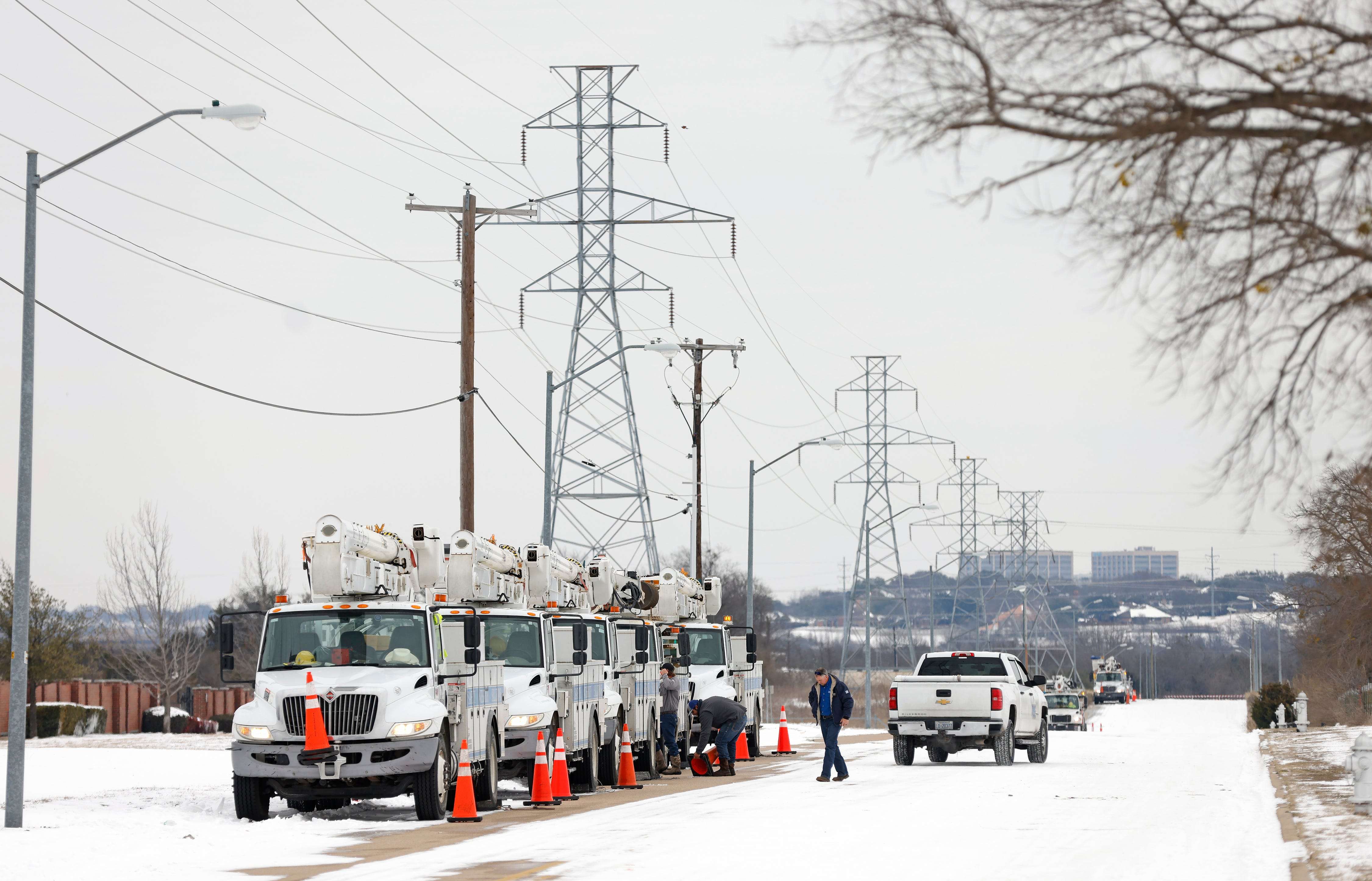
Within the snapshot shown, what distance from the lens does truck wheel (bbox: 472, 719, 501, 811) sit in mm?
21844

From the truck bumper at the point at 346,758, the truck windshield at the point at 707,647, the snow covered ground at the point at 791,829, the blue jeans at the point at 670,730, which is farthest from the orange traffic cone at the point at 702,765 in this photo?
the truck bumper at the point at 346,758

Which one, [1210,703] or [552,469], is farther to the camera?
[1210,703]

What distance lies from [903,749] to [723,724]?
5.33m

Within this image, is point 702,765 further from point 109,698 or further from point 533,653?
point 109,698

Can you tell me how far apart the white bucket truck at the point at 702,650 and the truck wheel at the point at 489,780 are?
8878 millimetres

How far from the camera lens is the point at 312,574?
20.1 m

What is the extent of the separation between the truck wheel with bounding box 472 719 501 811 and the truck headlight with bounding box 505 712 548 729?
0.46 m

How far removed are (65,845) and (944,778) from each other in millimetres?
14483

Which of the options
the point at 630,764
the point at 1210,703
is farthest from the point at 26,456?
the point at 1210,703

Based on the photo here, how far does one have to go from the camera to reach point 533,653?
77.2 feet

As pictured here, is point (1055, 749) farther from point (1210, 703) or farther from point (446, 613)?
point (1210, 703)

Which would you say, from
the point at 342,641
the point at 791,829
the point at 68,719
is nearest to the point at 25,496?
the point at 342,641

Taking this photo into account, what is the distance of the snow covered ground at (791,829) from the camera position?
15.0 metres

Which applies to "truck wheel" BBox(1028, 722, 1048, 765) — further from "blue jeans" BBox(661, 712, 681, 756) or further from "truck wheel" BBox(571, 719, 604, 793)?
"truck wheel" BBox(571, 719, 604, 793)
